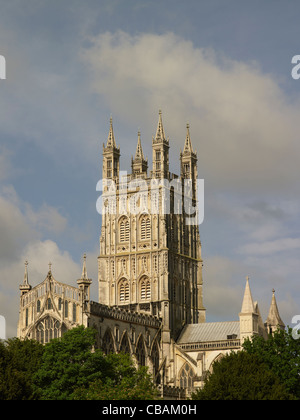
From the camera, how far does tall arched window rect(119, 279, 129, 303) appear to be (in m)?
135

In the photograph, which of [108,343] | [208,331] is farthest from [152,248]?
[108,343]

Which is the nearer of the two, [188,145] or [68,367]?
[68,367]

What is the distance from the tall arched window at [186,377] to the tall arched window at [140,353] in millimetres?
5435

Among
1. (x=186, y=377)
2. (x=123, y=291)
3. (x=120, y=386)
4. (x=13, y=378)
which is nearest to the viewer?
(x=13, y=378)

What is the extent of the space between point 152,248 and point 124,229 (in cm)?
534

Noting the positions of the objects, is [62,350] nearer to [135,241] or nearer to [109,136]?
[135,241]

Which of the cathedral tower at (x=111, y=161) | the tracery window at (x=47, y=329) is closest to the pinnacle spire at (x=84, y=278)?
the tracery window at (x=47, y=329)

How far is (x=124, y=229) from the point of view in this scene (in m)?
138

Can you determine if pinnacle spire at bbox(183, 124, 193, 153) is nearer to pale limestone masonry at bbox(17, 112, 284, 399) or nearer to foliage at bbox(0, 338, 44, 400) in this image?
pale limestone masonry at bbox(17, 112, 284, 399)

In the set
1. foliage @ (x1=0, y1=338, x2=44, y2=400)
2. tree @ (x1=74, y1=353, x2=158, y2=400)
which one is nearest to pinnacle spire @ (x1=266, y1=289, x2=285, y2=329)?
tree @ (x1=74, y1=353, x2=158, y2=400)

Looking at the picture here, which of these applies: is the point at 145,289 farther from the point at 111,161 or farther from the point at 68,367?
the point at 68,367

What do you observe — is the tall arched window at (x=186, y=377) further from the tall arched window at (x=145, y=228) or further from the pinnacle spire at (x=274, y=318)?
the tall arched window at (x=145, y=228)

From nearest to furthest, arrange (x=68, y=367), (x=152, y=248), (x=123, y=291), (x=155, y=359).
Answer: (x=68, y=367), (x=155, y=359), (x=152, y=248), (x=123, y=291)
